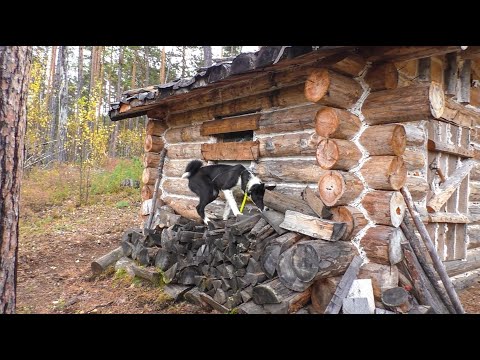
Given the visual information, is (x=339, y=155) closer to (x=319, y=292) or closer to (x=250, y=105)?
(x=319, y=292)

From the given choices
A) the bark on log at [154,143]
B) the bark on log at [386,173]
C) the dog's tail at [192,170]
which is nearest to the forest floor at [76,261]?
the dog's tail at [192,170]

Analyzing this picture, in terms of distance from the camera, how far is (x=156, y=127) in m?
7.23

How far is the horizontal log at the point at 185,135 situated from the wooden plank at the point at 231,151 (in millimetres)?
362

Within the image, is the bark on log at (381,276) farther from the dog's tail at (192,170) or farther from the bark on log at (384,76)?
the dog's tail at (192,170)

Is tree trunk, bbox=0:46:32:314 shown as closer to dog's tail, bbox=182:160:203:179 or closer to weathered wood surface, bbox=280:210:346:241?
weathered wood surface, bbox=280:210:346:241

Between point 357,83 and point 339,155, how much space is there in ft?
3.24

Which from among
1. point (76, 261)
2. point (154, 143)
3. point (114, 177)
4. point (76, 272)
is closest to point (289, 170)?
point (154, 143)

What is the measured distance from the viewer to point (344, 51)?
130 inches

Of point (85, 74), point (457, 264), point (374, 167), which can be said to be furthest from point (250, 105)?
point (85, 74)

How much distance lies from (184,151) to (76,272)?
10.8 feet

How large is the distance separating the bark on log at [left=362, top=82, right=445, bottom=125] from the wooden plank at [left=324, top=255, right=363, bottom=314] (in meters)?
1.65

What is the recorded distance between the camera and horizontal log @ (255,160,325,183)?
165 inches

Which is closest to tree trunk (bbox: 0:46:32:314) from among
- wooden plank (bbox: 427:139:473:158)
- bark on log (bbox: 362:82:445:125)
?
bark on log (bbox: 362:82:445:125)

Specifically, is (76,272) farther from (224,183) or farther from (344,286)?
(344,286)
